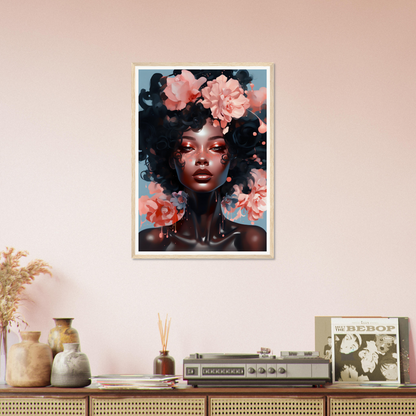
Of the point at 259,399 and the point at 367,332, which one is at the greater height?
the point at 367,332

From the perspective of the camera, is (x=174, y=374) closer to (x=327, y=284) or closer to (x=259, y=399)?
(x=259, y=399)

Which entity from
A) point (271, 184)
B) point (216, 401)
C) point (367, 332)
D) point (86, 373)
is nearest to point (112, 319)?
point (86, 373)

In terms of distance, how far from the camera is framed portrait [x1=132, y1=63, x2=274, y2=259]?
2416mm

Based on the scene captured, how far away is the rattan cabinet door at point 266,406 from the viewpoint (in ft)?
6.48

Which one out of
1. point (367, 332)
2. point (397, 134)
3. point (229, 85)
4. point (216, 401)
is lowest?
point (216, 401)

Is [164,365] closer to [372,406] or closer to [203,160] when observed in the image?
[372,406]

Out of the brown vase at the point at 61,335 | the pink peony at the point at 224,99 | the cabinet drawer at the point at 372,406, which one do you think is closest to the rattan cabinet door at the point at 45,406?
the brown vase at the point at 61,335

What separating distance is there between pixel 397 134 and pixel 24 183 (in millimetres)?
1984

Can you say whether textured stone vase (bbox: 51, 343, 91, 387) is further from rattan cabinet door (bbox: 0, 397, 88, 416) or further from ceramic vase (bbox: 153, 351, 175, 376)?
ceramic vase (bbox: 153, 351, 175, 376)

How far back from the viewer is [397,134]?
2.44 metres

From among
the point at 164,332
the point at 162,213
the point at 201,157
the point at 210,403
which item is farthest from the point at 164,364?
the point at 201,157

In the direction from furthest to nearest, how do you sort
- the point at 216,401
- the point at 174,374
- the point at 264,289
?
the point at 264,289 < the point at 174,374 < the point at 216,401

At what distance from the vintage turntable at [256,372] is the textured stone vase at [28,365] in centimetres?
63

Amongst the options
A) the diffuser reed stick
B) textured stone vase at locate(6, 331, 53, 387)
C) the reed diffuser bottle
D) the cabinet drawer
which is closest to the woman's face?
the diffuser reed stick
